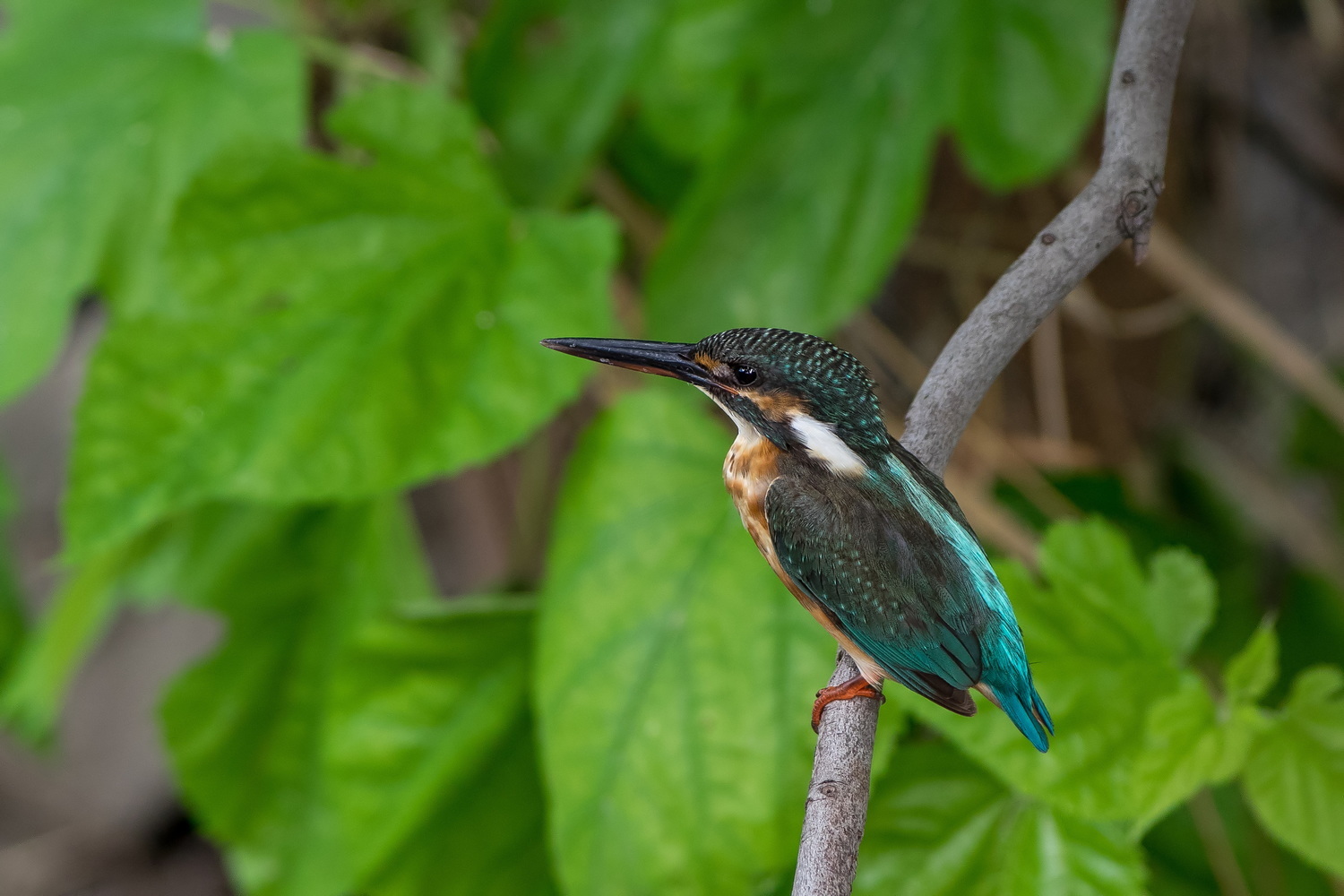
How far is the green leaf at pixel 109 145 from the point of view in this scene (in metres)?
1.53

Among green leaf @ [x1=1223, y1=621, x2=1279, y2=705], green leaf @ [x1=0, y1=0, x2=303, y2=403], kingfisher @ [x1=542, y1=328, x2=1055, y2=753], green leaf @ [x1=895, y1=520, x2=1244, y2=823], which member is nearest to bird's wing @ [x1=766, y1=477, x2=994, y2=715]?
kingfisher @ [x1=542, y1=328, x2=1055, y2=753]

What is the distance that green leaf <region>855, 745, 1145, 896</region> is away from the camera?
3.26ft

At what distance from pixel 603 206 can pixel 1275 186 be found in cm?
130

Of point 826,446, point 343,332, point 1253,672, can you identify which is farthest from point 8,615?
point 1253,672

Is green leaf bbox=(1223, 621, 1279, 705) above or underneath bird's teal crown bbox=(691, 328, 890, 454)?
underneath

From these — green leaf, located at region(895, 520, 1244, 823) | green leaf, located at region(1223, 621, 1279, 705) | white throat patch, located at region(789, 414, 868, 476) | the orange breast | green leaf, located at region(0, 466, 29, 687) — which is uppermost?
white throat patch, located at region(789, 414, 868, 476)

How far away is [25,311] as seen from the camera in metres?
1.52

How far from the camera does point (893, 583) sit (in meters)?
0.70

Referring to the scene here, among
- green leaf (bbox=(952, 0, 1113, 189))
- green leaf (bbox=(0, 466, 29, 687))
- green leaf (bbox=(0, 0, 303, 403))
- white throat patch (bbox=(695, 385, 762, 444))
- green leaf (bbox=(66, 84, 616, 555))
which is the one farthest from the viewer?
green leaf (bbox=(0, 466, 29, 687))

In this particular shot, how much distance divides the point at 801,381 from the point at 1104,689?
1.45 ft

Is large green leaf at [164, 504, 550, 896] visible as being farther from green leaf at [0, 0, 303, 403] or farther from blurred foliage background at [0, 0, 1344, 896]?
green leaf at [0, 0, 303, 403]

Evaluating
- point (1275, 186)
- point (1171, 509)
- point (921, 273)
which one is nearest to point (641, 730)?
point (921, 273)

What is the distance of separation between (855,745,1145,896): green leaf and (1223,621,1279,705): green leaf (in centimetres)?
16

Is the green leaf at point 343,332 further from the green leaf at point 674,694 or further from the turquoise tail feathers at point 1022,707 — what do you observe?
the turquoise tail feathers at point 1022,707
